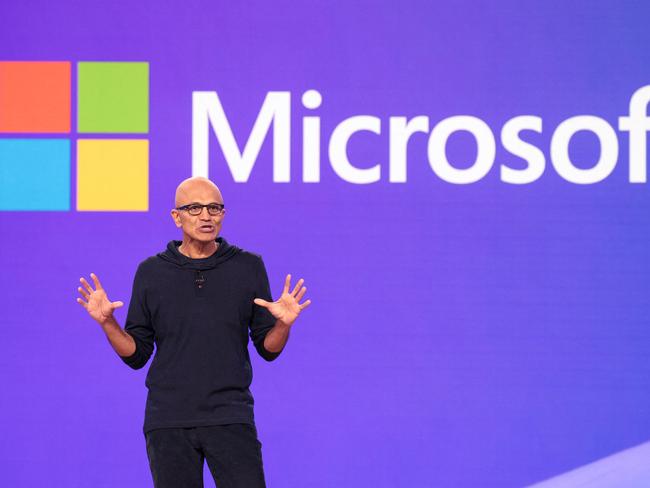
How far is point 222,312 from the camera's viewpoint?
277cm

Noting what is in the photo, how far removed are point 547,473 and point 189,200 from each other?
2.04 meters

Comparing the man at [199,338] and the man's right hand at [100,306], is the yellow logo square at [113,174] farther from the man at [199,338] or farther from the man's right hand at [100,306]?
the man's right hand at [100,306]

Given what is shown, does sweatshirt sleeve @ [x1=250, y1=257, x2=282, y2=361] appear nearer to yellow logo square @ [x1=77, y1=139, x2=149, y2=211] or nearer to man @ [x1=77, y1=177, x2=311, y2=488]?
man @ [x1=77, y1=177, x2=311, y2=488]

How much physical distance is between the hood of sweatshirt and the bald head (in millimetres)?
140

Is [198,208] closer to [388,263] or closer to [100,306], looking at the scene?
[100,306]

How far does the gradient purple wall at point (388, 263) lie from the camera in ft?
13.1

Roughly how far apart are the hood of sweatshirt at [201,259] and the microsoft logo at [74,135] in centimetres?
119

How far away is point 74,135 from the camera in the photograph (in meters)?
4.03

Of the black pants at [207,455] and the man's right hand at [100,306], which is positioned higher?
the man's right hand at [100,306]

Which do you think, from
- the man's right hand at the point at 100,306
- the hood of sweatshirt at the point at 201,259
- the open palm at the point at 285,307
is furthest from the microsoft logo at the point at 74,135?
the open palm at the point at 285,307

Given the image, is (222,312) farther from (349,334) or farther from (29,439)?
(29,439)

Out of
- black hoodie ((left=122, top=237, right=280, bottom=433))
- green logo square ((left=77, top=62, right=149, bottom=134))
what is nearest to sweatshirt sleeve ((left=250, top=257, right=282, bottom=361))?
black hoodie ((left=122, top=237, right=280, bottom=433))

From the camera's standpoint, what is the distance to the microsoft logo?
402 centimetres

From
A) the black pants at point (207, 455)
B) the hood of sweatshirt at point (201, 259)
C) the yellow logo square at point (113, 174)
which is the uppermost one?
the yellow logo square at point (113, 174)
